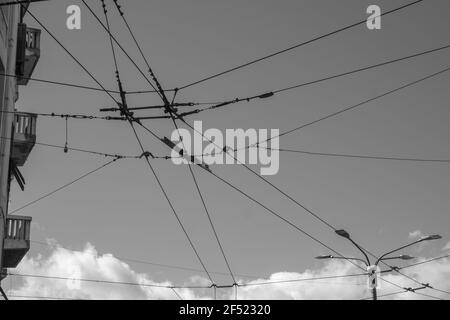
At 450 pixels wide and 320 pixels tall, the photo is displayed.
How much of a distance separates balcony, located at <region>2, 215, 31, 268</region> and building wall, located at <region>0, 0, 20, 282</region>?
1.10 meters

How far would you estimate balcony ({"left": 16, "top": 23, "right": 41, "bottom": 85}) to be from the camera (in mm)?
29841

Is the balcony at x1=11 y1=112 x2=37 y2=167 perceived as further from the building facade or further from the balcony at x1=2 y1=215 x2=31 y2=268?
the balcony at x1=2 y1=215 x2=31 y2=268

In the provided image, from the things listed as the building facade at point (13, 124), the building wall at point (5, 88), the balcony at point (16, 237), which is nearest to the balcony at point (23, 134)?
the building facade at point (13, 124)

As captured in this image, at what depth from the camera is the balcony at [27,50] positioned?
29.8 metres

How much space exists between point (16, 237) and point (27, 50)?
7643mm

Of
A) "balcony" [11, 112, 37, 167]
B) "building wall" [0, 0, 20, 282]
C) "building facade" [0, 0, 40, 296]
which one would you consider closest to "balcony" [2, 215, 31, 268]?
"building facade" [0, 0, 40, 296]

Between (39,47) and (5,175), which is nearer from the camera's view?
(5,175)

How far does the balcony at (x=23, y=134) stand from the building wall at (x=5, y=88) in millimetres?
1468

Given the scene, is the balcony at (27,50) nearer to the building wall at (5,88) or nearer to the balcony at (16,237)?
the building wall at (5,88)
